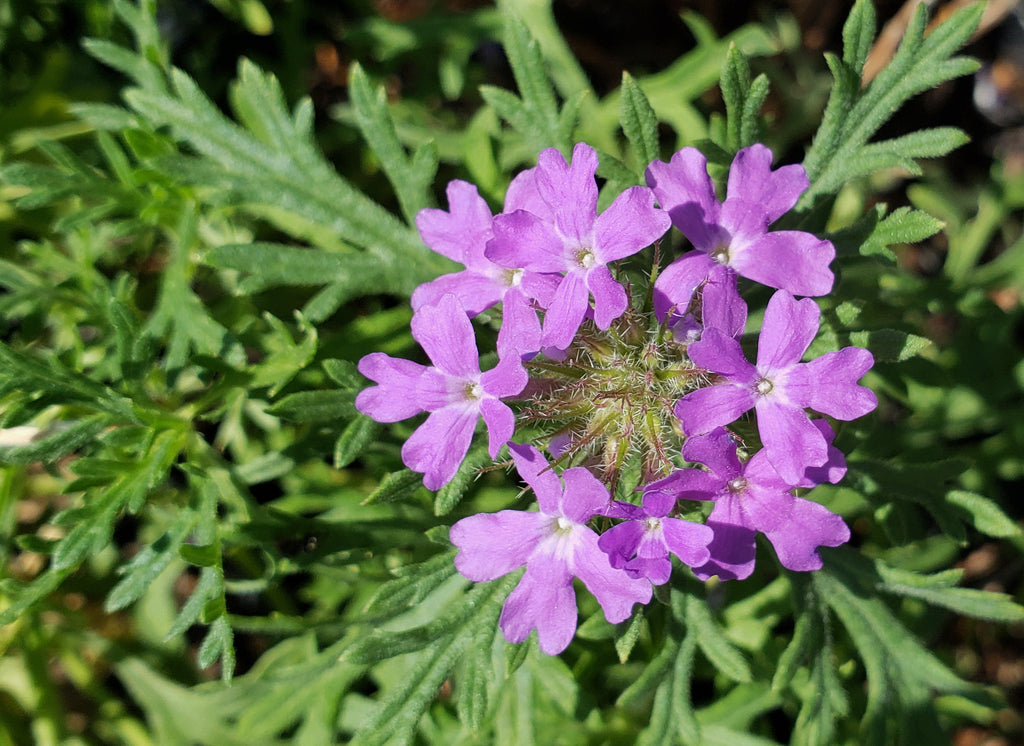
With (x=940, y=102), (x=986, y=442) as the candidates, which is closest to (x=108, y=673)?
(x=986, y=442)

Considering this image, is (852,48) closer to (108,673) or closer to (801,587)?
(801,587)

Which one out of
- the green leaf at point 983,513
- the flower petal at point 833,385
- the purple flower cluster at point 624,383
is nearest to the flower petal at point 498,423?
the purple flower cluster at point 624,383

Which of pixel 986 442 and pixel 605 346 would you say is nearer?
pixel 605 346

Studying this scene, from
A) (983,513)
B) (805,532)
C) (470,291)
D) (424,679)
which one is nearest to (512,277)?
(470,291)

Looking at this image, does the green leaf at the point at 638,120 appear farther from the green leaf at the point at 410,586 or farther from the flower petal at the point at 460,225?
the green leaf at the point at 410,586

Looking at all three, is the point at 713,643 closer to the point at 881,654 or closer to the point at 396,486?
the point at 881,654

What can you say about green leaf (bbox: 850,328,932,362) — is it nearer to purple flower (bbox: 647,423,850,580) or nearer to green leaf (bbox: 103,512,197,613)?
purple flower (bbox: 647,423,850,580)
